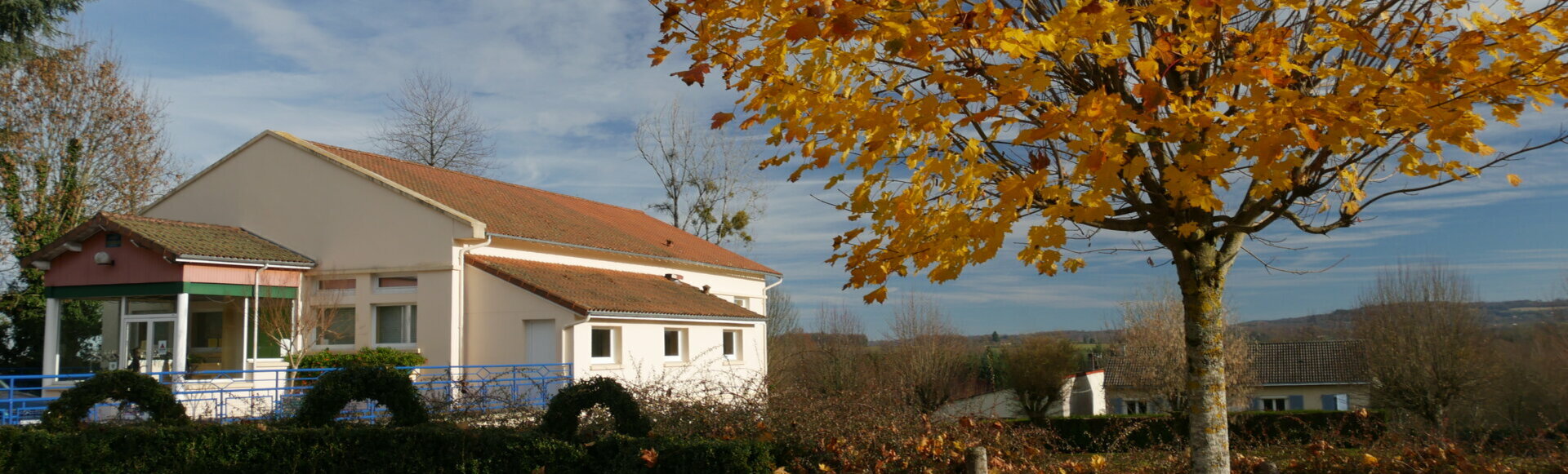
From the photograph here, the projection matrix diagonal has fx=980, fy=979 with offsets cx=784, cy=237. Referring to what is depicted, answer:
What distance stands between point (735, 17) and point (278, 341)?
1882cm

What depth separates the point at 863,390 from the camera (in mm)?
8812

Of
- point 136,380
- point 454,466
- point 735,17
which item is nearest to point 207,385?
point 136,380

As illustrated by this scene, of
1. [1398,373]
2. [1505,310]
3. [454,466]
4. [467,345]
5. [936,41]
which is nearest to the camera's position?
[936,41]

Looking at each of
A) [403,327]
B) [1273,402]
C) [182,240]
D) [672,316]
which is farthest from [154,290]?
[1273,402]

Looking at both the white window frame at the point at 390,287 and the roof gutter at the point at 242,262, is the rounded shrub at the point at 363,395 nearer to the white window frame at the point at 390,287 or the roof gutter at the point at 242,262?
the roof gutter at the point at 242,262

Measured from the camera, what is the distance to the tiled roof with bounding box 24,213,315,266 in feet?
63.0

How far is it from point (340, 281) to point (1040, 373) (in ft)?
92.3

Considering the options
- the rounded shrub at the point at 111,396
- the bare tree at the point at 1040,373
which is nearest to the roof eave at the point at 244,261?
the rounded shrub at the point at 111,396

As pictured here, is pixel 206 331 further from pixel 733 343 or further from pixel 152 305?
pixel 733 343

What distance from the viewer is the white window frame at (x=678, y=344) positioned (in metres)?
24.0

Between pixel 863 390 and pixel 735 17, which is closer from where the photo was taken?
pixel 735 17

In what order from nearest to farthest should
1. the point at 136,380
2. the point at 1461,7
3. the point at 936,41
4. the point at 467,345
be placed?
the point at 936,41 → the point at 1461,7 → the point at 136,380 → the point at 467,345

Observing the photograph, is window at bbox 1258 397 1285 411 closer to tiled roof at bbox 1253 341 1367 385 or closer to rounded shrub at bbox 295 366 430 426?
tiled roof at bbox 1253 341 1367 385

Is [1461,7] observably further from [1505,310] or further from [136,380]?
[1505,310]
